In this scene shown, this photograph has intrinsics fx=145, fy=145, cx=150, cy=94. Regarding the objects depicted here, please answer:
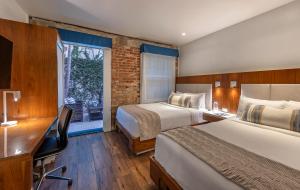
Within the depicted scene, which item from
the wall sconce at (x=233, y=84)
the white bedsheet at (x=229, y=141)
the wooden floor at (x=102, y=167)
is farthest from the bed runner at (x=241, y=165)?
the wall sconce at (x=233, y=84)

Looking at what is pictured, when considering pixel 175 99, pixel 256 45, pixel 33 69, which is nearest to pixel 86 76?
pixel 33 69

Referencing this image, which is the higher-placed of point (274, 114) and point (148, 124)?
point (274, 114)

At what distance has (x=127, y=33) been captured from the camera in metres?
3.64

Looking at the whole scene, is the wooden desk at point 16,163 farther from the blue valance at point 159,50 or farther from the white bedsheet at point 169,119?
the blue valance at point 159,50

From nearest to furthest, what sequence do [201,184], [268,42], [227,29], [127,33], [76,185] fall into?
[201,184], [76,185], [268,42], [227,29], [127,33]

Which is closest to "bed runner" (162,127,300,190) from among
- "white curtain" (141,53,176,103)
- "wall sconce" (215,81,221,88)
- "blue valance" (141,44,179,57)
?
"wall sconce" (215,81,221,88)

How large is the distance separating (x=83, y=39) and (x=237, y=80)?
3.37 metres

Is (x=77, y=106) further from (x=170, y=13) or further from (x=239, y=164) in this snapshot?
(x=239, y=164)

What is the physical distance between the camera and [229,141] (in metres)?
1.51

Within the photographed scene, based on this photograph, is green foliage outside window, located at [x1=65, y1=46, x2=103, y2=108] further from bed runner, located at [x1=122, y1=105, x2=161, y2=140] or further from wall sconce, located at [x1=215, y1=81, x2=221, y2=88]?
wall sconce, located at [x1=215, y1=81, x2=221, y2=88]

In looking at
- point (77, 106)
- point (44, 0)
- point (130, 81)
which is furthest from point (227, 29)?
point (77, 106)

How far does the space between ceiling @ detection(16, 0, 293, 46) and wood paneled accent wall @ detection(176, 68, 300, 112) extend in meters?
1.06

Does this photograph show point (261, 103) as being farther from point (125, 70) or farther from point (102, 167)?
point (125, 70)

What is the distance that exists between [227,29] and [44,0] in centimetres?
346
